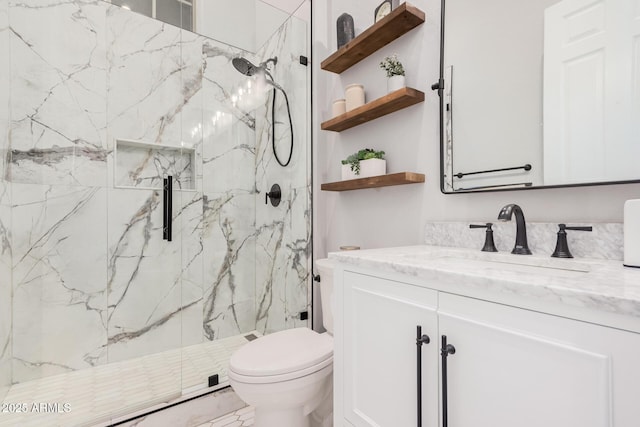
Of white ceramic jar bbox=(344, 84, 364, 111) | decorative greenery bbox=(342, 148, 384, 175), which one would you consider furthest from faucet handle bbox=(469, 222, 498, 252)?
white ceramic jar bbox=(344, 84, 364, 111)

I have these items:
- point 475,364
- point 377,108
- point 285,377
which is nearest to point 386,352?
point 475,364

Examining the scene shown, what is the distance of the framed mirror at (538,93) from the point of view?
2.84 feet

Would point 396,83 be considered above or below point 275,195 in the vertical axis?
above

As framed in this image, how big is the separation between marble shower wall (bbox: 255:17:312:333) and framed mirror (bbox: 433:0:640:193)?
3.14ft

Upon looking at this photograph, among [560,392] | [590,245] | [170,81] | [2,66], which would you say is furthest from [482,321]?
[2,66]

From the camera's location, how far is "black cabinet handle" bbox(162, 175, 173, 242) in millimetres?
2105

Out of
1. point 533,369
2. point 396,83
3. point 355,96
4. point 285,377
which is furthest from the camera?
point 355,96

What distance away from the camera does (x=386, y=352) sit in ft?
2.76

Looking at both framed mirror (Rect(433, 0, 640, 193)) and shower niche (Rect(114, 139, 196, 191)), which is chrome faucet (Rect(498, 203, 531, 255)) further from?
shower niche (Rect(114, 139, 196, 191))

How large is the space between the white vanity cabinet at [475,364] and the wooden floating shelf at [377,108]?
0.83 meters

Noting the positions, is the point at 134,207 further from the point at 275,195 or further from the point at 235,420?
the point at 235,420

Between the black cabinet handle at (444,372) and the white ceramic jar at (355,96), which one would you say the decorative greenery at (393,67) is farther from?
the black cabinet handle at (444,372)

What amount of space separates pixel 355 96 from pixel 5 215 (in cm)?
207

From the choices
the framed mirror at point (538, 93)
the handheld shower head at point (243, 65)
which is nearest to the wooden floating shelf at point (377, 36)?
the framed mirror at point (538, 93)
